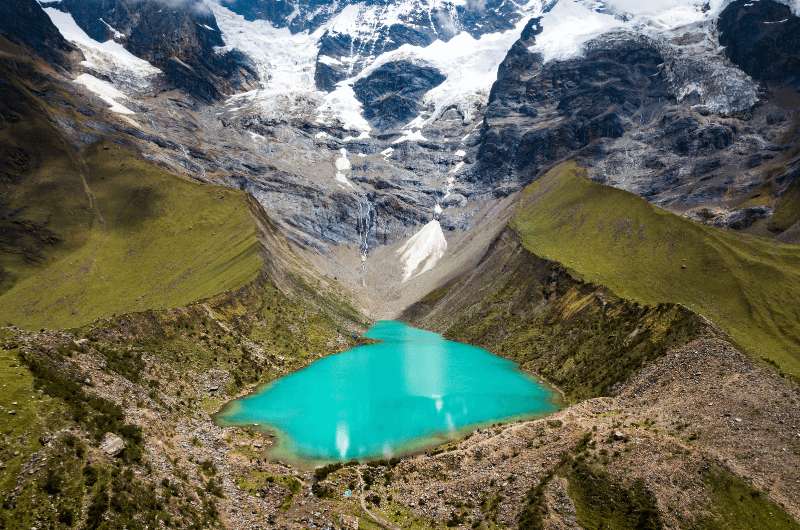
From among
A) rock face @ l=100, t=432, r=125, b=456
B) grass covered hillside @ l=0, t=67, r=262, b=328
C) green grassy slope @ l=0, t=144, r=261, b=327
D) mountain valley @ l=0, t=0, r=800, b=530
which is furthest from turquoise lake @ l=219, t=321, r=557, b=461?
green grassy slope @ l=0, t=144, r=261, b=327

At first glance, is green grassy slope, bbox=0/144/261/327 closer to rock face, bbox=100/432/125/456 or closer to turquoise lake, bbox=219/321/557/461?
turquoise lake, bbox=219/321/557/461

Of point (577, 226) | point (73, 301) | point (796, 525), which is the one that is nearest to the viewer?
point (796, 525)

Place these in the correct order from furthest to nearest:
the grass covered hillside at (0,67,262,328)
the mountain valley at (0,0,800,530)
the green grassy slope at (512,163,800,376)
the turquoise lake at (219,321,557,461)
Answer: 1. the grass covered hillside at (0,67,262,328)
2. the green grassy slope at (512,163,800,376)
3. the turquoise lake at (219,321,557,461)
4. the mountain valley at (0,0,800,530)

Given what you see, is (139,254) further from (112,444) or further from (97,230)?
(112,444)

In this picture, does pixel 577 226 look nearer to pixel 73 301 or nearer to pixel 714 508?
pixel 714 508

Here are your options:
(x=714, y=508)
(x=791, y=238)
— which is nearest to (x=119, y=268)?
(x=714, y=508)

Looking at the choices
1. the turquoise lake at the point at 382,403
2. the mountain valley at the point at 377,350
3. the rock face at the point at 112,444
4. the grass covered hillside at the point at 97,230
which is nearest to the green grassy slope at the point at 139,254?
the grass covered hillside at the point at 97,230

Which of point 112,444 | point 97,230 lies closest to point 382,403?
point 112,444

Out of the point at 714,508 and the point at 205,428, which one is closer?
the point at 714,508
